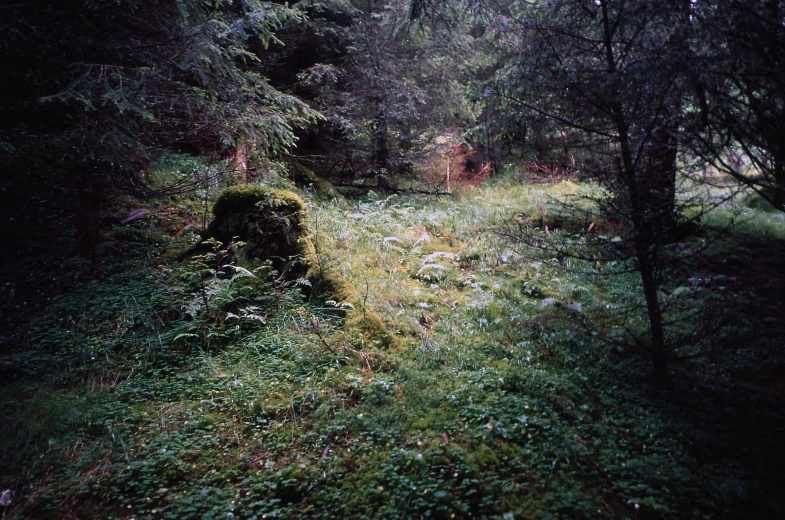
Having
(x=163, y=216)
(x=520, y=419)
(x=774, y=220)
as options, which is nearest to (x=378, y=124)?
(x=163, y=216)

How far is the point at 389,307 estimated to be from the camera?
21.7 feet

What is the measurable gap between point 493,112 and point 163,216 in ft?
21.9

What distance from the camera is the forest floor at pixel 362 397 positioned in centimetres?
362

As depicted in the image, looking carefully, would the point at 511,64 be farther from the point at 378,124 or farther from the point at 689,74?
the point at 378,124

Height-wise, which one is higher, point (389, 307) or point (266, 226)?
point (266, 226)

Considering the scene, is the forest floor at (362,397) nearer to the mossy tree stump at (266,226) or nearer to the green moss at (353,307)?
the green moss at (353,307)

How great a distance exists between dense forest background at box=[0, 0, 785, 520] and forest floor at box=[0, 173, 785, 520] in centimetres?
3

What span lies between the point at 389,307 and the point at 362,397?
198cm

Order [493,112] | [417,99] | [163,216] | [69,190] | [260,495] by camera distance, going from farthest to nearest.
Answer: [417,99] < [163,216] < [69,190] < [493,112] < [260,495]

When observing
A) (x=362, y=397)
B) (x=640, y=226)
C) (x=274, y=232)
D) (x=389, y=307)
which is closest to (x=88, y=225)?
Result: (x=274, y=232)

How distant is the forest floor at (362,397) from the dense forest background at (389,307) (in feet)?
0.10

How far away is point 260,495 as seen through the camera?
3637 mm

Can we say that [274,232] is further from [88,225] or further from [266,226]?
[88,225]

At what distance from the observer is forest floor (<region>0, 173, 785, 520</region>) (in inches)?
143
